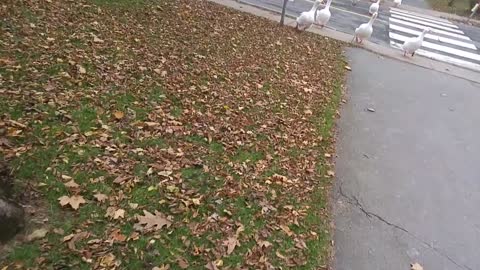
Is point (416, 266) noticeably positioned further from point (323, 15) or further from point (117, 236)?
point (323, 15)

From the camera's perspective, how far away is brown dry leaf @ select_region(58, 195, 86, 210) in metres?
3.27

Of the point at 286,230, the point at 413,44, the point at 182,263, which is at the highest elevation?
the point at 182,263

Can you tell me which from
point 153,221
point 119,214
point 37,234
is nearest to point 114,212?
point 119,214

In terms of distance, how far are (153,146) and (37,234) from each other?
154 centimetres

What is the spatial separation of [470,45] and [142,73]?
13.5 meters

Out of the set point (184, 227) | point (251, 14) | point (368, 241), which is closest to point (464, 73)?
point (251, 14)

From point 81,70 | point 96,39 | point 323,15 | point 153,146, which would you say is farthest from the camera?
point 323,15

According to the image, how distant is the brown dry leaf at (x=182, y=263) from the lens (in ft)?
10.2

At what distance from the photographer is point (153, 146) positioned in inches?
169

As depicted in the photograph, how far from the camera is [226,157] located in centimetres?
452

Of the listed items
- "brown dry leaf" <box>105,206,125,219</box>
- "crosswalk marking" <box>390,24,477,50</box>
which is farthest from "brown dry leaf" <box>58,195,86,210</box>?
"crosswalk marking" <box>390,24,477,50</box>

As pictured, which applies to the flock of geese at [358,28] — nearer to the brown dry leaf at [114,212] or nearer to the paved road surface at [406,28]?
the paved road surface at [406,28]

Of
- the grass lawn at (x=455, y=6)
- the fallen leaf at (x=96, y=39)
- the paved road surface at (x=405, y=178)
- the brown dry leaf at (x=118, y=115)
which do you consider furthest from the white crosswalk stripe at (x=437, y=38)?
the brown dry leaf at (x=118, y=115)

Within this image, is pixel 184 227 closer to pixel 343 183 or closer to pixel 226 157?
pixel 226 157
